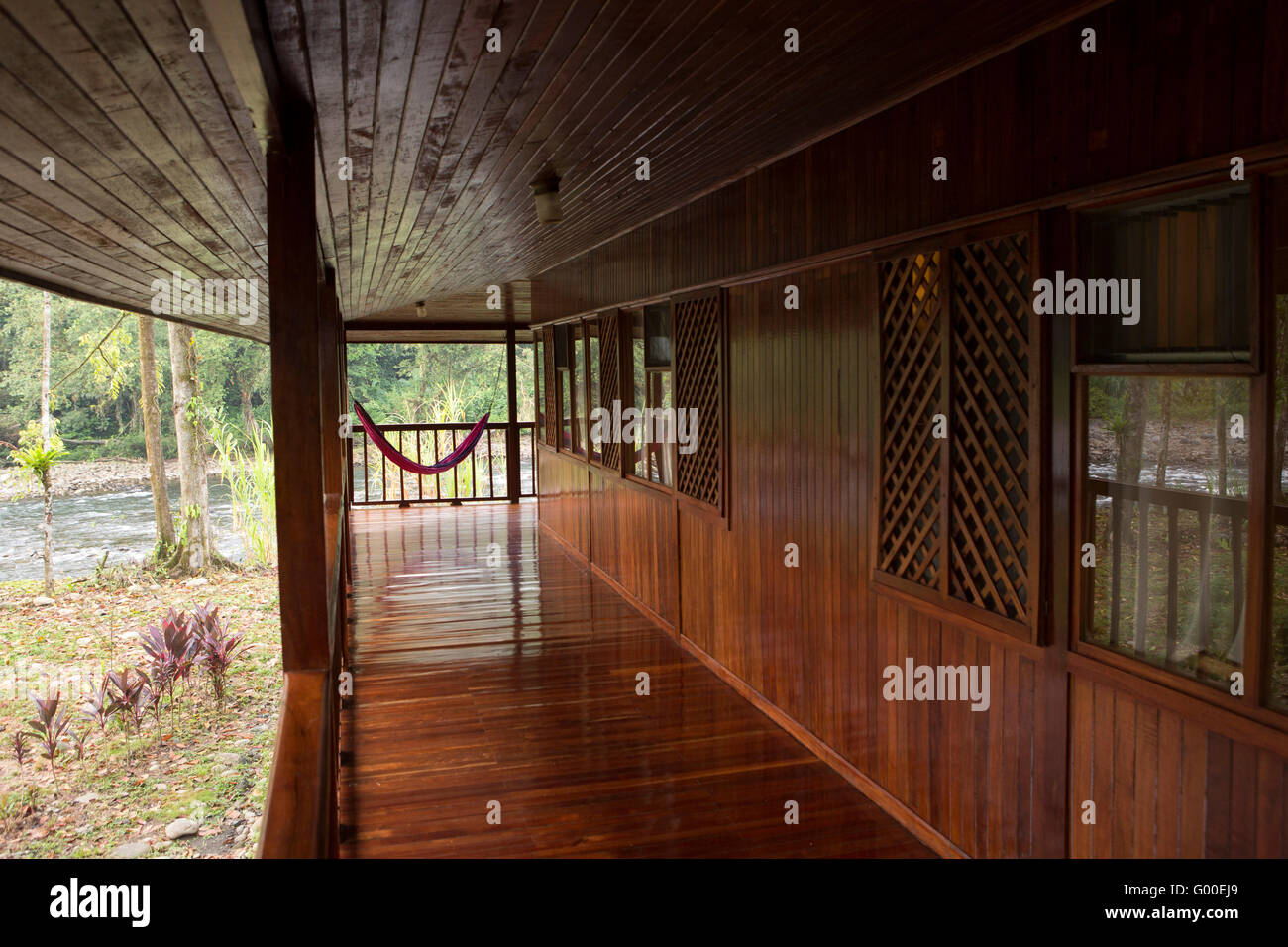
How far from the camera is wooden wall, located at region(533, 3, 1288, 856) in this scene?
80.1 inches

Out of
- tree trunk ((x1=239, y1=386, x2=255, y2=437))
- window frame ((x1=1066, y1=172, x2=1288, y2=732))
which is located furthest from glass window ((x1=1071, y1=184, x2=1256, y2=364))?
tree trunk ((x1=239, y1=386, x2=255, y2=437))

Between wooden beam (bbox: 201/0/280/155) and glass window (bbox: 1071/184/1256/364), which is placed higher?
wooden beam (bbox: 201/0/280/155)

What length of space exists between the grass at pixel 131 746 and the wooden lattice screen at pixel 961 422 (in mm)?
4495

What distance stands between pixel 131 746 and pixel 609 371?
439 cm

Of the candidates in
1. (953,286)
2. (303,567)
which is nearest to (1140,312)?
(953,286)

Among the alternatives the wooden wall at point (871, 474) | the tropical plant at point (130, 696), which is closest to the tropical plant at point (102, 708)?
the tropical plant at point (130, 696)

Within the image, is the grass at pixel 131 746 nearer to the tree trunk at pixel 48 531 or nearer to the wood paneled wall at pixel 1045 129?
the tree trunk at pixel 48 531

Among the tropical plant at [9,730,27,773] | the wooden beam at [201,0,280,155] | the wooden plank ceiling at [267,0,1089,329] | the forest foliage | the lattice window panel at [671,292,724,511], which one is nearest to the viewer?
the wooden beam at [201,0,280,155]

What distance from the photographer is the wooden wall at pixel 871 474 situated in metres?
2.04

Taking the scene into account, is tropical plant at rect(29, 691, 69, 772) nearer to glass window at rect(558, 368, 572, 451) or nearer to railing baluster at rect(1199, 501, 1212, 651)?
glass window at rect(558, 368, 572, 451)

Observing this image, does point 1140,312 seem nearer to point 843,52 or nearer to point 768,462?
point 843,52

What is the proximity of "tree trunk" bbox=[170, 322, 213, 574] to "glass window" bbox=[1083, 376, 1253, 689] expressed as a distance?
999 cm
